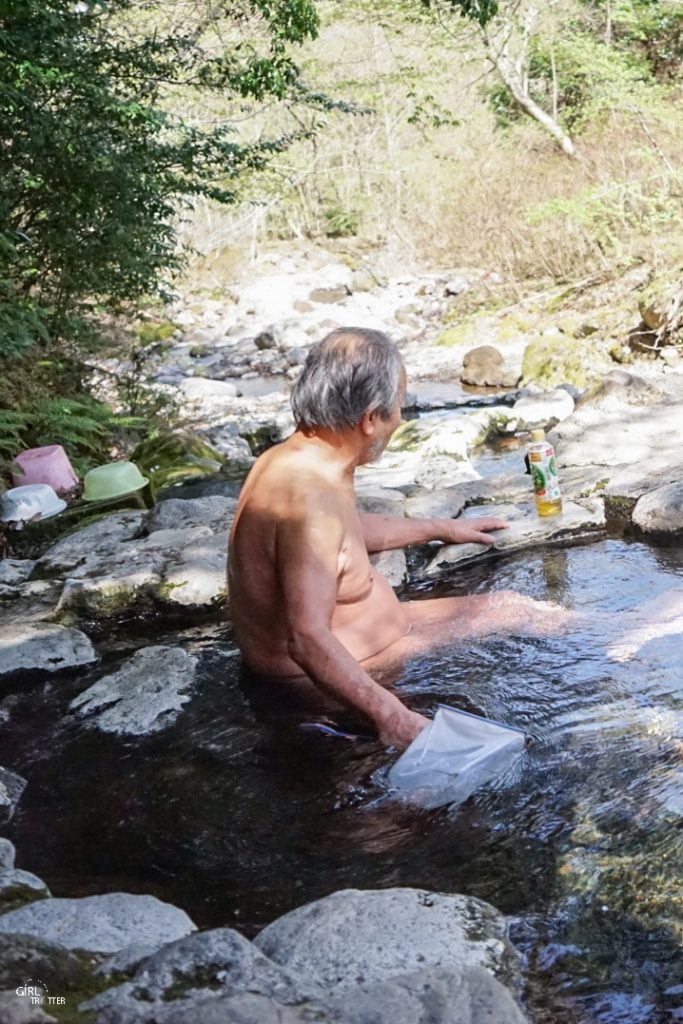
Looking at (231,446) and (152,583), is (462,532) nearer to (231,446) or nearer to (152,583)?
(152,583)

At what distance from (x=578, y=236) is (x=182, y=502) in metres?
10.6

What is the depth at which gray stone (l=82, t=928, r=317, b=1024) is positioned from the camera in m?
1.76

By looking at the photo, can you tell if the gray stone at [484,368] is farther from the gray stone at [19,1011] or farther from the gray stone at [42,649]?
the gray stone at [19,1011]

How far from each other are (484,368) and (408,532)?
879 centimetres

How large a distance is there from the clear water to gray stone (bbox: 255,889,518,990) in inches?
4.8

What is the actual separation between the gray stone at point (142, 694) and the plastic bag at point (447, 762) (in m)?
1.06

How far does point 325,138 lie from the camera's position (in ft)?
75.6

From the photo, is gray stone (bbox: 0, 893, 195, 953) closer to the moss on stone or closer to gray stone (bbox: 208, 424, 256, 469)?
the moss on stone

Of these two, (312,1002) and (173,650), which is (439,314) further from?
(312,1002)

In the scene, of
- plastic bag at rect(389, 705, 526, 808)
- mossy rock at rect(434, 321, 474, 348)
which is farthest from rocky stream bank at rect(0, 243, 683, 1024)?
mossy rock at rect(434, 321, 474, 348)

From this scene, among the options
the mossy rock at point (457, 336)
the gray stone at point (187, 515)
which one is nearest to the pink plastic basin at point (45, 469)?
the gray stone at point (187, 515)

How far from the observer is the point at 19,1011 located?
1.71 m

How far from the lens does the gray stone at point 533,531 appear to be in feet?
15.9

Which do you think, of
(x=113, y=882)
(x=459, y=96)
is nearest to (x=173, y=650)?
(x=113, y=882)
